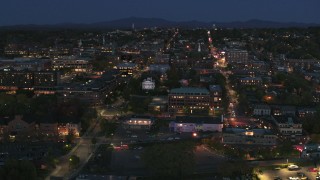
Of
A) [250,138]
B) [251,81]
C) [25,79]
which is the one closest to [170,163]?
[250,138]

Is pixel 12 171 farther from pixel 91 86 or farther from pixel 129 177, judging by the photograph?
pixel 91 86

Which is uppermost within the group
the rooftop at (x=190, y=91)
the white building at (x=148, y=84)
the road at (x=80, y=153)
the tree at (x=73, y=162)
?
the rooftop at (x=190, y=91)

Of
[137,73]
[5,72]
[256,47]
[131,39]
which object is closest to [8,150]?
[5,72]

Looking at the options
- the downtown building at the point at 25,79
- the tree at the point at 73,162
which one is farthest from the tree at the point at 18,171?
the downtown building at the point at 25,79

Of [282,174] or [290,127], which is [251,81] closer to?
[290,127]

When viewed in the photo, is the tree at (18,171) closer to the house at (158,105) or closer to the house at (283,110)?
the house at (158,105)

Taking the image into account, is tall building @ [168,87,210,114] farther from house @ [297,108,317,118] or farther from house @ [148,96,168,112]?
house @ [297,108,317,118]

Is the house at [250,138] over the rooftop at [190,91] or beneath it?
beneath
